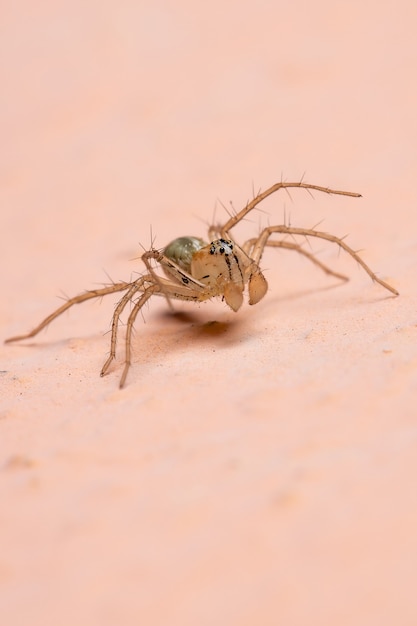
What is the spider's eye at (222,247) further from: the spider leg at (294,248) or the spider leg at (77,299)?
the spider leg at (77,299)

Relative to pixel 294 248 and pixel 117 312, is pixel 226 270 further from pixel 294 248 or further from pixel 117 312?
pixel 294 248

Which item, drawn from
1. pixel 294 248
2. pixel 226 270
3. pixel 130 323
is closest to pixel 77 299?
pixel 130 323

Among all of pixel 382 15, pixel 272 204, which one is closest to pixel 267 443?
pixel 272 204

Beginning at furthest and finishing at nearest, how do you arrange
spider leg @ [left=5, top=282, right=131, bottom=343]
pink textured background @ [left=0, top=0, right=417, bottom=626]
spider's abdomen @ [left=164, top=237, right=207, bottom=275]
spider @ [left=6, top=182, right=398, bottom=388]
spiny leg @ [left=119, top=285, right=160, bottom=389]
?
spider's abdomen @ [left=164, top=237, right=207, bottom=275] → spider leg @ [left=5, top=282, right=131, bottom=343] → spider @ [left=6, top=182, right=398, bottom=388] → spiny leg @ [left=119, top=285, right=160, bottom=389] → pink textured background @ [left=0, top=0, right=417, bottom=626]

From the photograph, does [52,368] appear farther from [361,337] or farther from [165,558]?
[165,558]

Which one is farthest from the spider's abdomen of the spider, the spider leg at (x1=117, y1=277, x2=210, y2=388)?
the spider leg at (x1=117, y1=277, x2=210, y2=388)

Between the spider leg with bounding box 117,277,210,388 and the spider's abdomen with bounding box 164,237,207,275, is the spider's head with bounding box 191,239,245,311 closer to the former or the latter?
the spider leg with bounding box 117,277,210,388
